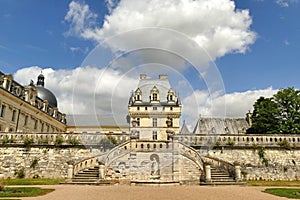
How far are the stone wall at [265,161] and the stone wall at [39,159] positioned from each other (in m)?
11.0

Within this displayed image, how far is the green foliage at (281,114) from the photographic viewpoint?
26469 millimetres

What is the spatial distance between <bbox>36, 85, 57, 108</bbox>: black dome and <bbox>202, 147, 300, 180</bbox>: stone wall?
32.3 m

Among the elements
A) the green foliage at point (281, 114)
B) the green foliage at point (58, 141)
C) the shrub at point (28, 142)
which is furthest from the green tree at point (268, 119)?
the shrub at point (28, 142)

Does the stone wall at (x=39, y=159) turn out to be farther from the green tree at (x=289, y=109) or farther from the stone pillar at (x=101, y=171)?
the green tree at (x=289, y=109)

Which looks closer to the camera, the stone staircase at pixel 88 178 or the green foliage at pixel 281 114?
the stone staircase at pixel 88 178

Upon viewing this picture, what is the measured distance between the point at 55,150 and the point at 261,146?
16.8 meters

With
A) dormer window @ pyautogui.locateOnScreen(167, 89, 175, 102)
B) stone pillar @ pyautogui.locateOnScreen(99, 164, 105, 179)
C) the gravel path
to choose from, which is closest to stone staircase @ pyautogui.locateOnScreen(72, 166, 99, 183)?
stone pillar @ pyautogui.locateOnScreen(99, 164, 105, 179)

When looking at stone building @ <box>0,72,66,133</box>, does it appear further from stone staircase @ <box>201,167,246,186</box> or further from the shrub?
stone staircase @ <box>201,167,246,186</box>

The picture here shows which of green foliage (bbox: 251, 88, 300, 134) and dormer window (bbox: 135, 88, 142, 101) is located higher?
dormer window (bbox: 135, 88, 142, 101)

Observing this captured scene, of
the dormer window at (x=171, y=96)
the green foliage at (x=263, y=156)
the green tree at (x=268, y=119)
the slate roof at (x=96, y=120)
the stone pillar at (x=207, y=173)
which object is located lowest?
the stone pillar at (x=207, y=173)

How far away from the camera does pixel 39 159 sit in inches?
761

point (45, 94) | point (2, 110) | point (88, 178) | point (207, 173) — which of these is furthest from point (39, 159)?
point (45, 94)

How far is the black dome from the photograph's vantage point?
4178cm

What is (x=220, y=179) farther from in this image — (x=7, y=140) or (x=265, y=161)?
(x=7, y=140)
